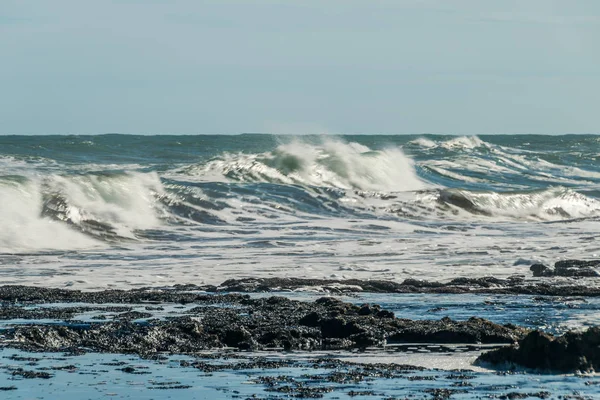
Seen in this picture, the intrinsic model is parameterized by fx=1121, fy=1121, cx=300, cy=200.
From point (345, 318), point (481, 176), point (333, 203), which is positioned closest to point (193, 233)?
point (333, 203)

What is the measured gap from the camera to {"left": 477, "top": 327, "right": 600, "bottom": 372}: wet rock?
10.0 m

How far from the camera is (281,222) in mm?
30625

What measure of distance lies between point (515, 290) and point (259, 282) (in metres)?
4.14

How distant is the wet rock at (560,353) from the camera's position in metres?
10.0

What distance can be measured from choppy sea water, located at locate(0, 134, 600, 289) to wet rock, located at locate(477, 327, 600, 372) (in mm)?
9374

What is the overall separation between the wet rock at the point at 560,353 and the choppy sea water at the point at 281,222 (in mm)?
9374

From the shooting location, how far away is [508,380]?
381 inches

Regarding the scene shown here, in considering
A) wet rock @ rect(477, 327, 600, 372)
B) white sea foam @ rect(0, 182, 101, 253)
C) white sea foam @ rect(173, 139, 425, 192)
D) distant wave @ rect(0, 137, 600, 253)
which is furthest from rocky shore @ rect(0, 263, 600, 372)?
white sea foam @ rect(173, 139, 425, 192)

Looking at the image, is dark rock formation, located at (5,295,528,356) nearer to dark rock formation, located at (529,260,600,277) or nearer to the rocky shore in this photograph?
the rocky shore

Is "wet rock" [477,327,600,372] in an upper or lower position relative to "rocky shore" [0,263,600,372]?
Result: upper

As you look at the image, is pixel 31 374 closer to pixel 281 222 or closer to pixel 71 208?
pixel 71 208

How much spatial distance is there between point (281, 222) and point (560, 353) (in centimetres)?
2076

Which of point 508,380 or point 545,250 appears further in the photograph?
point 545,250

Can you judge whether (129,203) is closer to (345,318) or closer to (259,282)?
(259,282)
